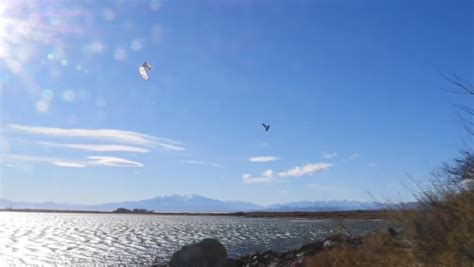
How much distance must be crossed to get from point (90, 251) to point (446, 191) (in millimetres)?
32995

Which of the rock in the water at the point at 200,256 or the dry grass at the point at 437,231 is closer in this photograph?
the dry grass at the point at 437,231

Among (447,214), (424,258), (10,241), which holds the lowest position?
(424,258)

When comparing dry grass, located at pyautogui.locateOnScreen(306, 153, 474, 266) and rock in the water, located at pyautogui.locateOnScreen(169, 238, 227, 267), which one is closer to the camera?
dry grass, located at pyautogui.locateOnScreen(306, 153, 474, 266)

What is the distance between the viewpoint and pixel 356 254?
1315 cm

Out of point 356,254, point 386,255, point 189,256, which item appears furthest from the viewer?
point 189,256

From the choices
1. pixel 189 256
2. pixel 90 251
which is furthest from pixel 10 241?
pixel 189 256

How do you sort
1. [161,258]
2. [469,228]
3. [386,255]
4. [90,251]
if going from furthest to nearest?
[90,251]
[161,258]
[386,255]
[469,228]

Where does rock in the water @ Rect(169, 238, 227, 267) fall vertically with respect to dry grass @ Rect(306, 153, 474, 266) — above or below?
above

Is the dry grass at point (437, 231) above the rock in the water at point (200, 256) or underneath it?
underneath

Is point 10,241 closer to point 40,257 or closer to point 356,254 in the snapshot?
point 40,257

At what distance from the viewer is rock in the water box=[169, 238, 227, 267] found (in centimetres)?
2458

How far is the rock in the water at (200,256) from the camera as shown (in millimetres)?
24578

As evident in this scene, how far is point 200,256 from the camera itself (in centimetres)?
2492

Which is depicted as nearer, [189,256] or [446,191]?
[446,191]
